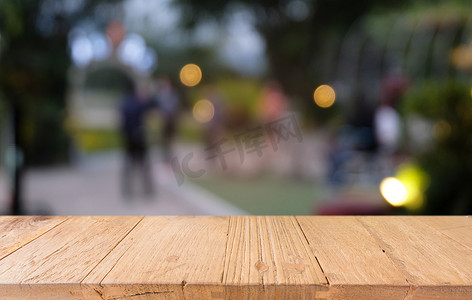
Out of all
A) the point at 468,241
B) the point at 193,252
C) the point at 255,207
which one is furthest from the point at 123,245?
the point at 255,207

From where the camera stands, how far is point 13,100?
15.2ft

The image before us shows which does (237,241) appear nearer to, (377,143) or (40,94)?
(377,143)

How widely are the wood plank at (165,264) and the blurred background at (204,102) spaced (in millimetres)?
3724

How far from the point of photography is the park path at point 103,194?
466 cm

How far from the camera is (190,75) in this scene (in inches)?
181

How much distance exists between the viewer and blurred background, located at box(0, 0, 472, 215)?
4.57m

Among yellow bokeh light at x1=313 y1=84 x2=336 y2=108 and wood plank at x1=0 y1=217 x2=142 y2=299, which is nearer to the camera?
wood plank at x1=0 y1=217 x2=142 y2=299

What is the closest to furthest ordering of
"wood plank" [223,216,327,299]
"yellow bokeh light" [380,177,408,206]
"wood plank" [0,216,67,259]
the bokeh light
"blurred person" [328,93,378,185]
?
"wood plank" [223,216,327,299], "wood plank" [0,216,67,259], "yellow bokeh light" [380,177,408,206], the bokeh light, "blurred person" [328,93,378,185]

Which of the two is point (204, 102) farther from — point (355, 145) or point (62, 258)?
point (62, 258)

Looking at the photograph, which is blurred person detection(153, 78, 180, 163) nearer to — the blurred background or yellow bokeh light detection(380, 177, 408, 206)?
the blurred background

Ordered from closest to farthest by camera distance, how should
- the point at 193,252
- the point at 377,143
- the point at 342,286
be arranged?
the point at 342,286 → the point at 193,252 → the point at 377,143

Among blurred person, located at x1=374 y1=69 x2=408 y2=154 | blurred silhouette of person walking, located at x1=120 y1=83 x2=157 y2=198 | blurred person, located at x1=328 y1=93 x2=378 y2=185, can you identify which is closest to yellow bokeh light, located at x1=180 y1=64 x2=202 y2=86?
blurred silhouette of person walking, located at x1=120 y1=83 x2=157 y2=198

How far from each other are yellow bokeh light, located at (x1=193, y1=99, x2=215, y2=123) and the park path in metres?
0.54

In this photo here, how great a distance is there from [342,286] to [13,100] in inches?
179
